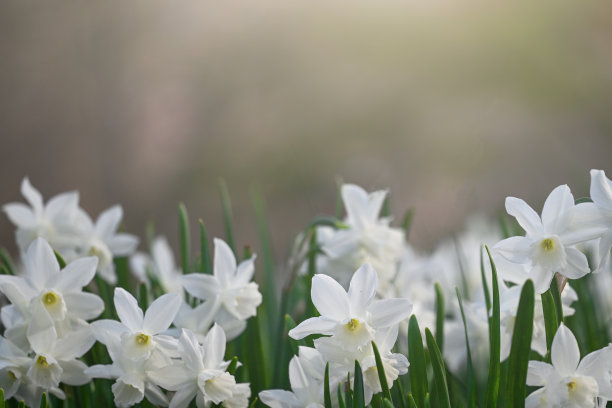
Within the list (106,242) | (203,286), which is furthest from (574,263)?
(106,242)

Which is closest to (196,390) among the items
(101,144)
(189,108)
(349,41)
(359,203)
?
(359,203)

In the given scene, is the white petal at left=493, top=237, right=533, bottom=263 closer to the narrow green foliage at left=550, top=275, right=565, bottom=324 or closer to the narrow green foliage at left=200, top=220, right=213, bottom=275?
the narrow green foliage at left=550, top=275, right=565, bottom=324

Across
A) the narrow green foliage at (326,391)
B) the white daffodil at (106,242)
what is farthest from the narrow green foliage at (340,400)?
the white daffodil at (106,242)

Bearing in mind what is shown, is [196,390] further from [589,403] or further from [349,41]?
[349,41]

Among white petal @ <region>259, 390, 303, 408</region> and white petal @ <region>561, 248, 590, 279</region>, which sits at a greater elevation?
white petal @ <region>561, 248, 590, 279</region>

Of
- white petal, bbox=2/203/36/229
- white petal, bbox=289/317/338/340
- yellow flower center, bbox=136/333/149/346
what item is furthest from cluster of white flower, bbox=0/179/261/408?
white petal, bbox=2/203/36/229

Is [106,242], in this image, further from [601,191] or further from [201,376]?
[601,191]
